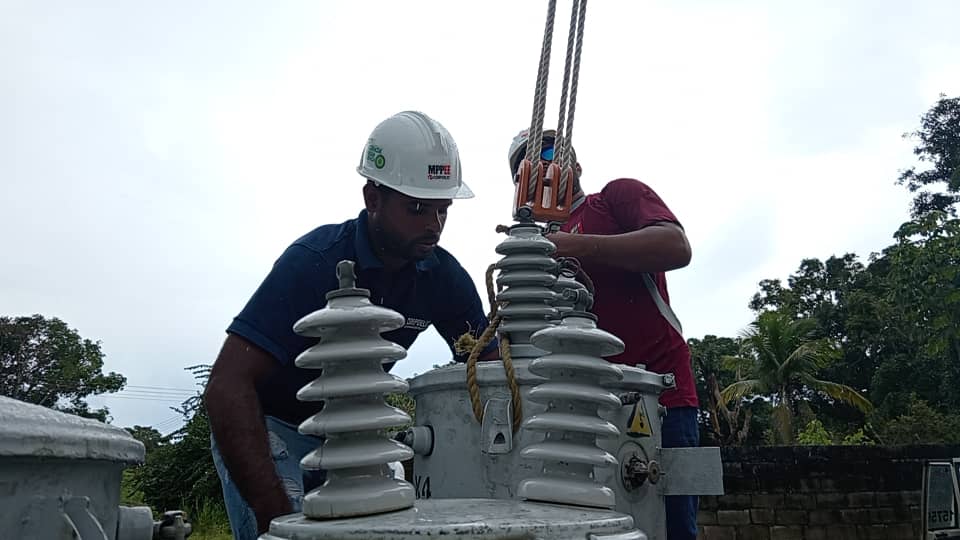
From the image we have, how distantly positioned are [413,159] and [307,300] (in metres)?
0.49

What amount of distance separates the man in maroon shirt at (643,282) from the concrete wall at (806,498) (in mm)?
6672

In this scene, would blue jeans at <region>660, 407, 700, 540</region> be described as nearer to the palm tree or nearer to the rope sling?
the rope sling

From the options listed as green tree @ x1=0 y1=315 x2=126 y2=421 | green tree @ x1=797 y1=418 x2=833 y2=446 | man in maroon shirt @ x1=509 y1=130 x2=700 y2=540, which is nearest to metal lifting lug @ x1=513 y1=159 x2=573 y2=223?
man in maroon shirt @ x1=509 y1=130 x2=700 y2=540

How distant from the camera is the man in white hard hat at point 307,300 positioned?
2016mm

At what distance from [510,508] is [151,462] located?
1049 cm

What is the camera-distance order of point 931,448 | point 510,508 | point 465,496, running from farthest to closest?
point 931,448 → point 465,496 → point 510,508

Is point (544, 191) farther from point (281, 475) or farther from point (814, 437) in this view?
point (814, 437)

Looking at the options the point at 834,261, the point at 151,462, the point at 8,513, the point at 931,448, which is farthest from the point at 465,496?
the point at 834,261

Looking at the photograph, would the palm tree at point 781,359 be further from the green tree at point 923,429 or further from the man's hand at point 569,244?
the man's hand at point 569,244

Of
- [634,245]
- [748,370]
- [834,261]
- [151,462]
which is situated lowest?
[151,462]

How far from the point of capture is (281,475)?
2363mm

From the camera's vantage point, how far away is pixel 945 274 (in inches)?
731

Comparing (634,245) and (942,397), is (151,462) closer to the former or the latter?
(634,245)

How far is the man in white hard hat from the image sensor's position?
202 cm
